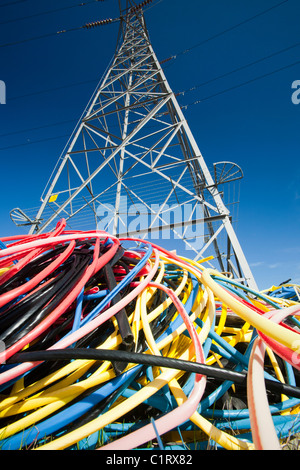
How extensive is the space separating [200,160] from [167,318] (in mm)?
2896

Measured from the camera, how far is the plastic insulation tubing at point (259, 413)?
308 mm

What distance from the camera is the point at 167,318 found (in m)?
0.83

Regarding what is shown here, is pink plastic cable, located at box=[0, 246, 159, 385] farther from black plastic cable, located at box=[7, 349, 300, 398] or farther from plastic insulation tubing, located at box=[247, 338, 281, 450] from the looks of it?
plastic insulation tubing, located at box=[247, 338, 281, 450]

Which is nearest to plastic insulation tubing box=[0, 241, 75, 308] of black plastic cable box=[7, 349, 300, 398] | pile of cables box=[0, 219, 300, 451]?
pile of cables box=[0, 219, 300, 451]

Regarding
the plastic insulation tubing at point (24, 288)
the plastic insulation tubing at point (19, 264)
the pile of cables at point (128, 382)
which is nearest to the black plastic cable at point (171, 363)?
the pile of cables at point (128, 382)

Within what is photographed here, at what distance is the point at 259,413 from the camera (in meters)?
0.34

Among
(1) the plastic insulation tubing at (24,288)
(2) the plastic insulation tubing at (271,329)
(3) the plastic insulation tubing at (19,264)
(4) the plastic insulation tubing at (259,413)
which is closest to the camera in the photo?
(4) the plastic insulation tubing at (259,413)

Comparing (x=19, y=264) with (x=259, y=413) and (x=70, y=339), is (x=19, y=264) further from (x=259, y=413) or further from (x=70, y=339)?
(x=259, y=413)

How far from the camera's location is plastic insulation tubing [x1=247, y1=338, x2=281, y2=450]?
1.01 ft

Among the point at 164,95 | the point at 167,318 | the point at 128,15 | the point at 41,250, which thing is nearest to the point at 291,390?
the point at 167,318

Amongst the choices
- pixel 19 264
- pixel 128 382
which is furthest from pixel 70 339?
pixel 19 264

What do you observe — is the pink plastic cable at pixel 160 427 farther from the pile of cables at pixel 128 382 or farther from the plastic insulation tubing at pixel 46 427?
the plastic insulation tubing at pixel 46 427
